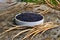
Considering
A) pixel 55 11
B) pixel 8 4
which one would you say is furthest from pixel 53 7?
pixel 8 4

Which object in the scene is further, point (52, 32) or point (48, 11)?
point (48, 11)

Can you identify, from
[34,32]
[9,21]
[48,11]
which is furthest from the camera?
[48,11]

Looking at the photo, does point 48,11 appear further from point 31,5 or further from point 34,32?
point 34,32

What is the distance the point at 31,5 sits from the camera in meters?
1.23

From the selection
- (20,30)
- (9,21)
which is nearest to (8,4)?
(9,21)

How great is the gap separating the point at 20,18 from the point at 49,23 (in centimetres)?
16

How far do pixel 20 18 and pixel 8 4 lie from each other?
13.4 inches

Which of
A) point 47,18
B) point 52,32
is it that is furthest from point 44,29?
point 47,18

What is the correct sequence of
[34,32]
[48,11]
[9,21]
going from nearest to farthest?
[34,32]
[9,21]
[48,11]

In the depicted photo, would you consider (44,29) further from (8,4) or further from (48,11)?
(8,4)

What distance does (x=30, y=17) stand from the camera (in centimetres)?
91

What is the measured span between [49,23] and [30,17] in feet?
0.36

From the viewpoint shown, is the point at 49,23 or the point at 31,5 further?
the point at 31,5

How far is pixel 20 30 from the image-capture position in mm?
878
